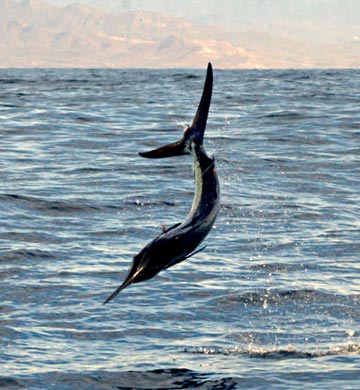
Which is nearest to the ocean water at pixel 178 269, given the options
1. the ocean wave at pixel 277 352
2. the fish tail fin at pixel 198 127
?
the ocean wave at pixel 277 352

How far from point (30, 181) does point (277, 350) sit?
15.8 metres

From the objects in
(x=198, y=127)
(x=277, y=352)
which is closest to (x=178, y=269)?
(x=277, y=352)

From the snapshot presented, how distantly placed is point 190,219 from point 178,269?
11.2 metres

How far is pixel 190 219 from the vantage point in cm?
969

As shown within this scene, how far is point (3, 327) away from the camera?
1630cm

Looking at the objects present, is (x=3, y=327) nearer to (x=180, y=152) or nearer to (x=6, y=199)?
(x=180, y=152)

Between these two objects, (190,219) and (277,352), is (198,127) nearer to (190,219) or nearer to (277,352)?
(190,219)

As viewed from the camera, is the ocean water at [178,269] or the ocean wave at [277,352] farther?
the ocean wave at [277,352]

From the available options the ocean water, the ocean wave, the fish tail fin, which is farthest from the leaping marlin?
the ocean wave

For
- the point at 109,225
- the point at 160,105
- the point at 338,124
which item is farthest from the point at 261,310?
the point at 160,105

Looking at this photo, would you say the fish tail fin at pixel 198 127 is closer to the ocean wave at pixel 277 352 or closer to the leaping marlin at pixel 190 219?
the leaping marlin at pixel 190 219

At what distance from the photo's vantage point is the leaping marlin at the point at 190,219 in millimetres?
9406

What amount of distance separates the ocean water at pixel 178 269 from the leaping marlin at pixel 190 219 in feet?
2.01

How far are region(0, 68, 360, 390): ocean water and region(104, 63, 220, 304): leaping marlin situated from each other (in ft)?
2.01
